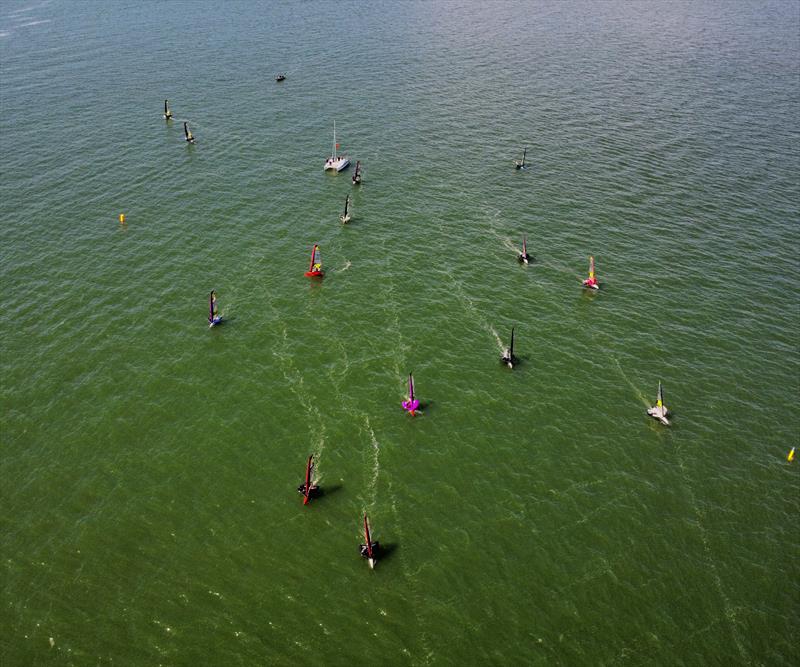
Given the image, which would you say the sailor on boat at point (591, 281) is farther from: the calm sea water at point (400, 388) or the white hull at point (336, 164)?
the white hull at point (336, 164)

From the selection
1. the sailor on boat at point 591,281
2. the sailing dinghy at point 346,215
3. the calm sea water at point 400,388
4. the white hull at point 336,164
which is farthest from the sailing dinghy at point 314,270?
the sailor on boat at point 591,281

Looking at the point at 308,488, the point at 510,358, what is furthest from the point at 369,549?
the point at 510,358

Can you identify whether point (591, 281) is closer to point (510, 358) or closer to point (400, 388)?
point (510, 358)

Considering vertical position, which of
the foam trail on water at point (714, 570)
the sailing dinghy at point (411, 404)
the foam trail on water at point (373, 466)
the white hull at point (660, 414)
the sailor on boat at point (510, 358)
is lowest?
the foam trail on water at point (714, 570)

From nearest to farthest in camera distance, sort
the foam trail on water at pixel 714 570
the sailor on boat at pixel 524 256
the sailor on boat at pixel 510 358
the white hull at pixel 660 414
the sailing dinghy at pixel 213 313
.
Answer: the foam trail on water at pixel 714 570, the white hull at pixel 660 414, the sailor on boat at pixel 510 358, the sailing dinghy at pixel 213 313, the sailor on boat at pixel 524 256

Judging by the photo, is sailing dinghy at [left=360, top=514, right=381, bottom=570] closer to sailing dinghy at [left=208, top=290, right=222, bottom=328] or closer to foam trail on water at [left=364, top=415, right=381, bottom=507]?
foam trail on water at [left=364, top=415, right=381, bottom=507]

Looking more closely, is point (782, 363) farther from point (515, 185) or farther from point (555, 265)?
point (515, 185)

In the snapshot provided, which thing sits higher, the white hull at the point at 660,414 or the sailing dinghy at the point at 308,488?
the sailing dinghy at the point at 308,488

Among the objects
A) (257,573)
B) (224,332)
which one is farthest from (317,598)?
(224,332)
